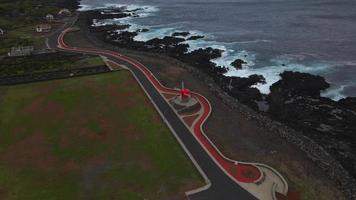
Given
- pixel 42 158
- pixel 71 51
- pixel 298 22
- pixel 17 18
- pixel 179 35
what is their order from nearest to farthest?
pixel 42 158 → pixel 71 51 → pixel 179 35 → pixel 298 22 → pixel 17 18

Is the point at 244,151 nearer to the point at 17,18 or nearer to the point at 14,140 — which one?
the point at 14,140

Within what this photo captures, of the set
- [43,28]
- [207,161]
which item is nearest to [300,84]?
[207,161]

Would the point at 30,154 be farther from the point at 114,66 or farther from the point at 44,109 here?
the point at 114,66

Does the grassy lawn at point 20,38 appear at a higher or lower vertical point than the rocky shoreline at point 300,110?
higher

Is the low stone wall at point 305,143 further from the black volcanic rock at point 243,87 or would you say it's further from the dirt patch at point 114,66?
the dirt patch at point 114,66

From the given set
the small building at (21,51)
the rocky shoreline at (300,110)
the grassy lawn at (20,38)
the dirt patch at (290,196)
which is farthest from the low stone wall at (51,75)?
the dirt patch at (290,196)

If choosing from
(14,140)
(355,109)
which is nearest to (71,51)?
(14,140)

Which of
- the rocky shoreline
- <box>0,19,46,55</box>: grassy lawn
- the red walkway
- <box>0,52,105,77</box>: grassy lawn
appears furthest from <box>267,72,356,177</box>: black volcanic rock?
<box>0,19,46,55</box>: grassy lawn
